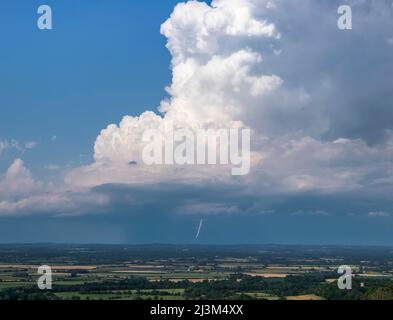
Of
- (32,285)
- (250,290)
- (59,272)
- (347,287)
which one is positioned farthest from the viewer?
(59,272)

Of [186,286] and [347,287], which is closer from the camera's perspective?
[347,287]
